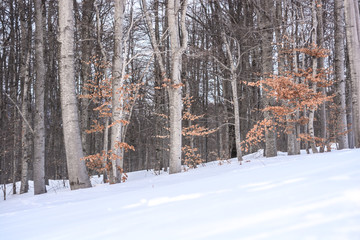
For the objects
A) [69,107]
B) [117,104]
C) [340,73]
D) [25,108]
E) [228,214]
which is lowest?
[228,214]

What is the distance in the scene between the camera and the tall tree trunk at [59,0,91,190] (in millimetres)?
6402

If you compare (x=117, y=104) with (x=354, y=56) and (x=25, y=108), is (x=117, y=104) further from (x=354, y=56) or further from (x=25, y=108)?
(x=354, y=56)

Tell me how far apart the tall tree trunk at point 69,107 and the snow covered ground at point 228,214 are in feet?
10.5

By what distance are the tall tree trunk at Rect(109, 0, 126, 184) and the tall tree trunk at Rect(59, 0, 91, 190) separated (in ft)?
2.66

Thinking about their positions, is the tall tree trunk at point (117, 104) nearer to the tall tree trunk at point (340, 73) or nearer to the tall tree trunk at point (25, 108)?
the tall tree trunk at point (25, 108)

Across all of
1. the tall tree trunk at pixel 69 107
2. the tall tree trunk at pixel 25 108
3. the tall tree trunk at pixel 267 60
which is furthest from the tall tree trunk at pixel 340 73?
the tall tree trunk at pixel 25 108

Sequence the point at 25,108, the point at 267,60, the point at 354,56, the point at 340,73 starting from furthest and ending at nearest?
the point at 25,108 → the point at 267,60 → the point at 340,73 → the point at 354,56

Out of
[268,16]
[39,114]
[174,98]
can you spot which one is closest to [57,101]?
[39,114]

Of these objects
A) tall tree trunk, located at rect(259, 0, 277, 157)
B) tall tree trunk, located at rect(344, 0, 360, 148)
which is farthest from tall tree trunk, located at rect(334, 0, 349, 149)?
tall tree trunk, located at rect(259, 0, 277, 157)

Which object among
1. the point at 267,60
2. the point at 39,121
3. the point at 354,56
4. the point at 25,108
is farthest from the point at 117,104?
the point at 354,56

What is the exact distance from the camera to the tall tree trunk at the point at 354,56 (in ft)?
24.6

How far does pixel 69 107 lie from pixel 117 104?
123cm

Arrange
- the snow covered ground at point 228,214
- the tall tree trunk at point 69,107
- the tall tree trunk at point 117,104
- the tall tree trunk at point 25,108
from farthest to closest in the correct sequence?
1. the tall tree trunk at point 25,108
2. the tall tree trunk at point 117,104
3. the tall tree trunk at point 69,107
4. the snow covered ground at point 228,214

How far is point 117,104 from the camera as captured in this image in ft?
23.3
